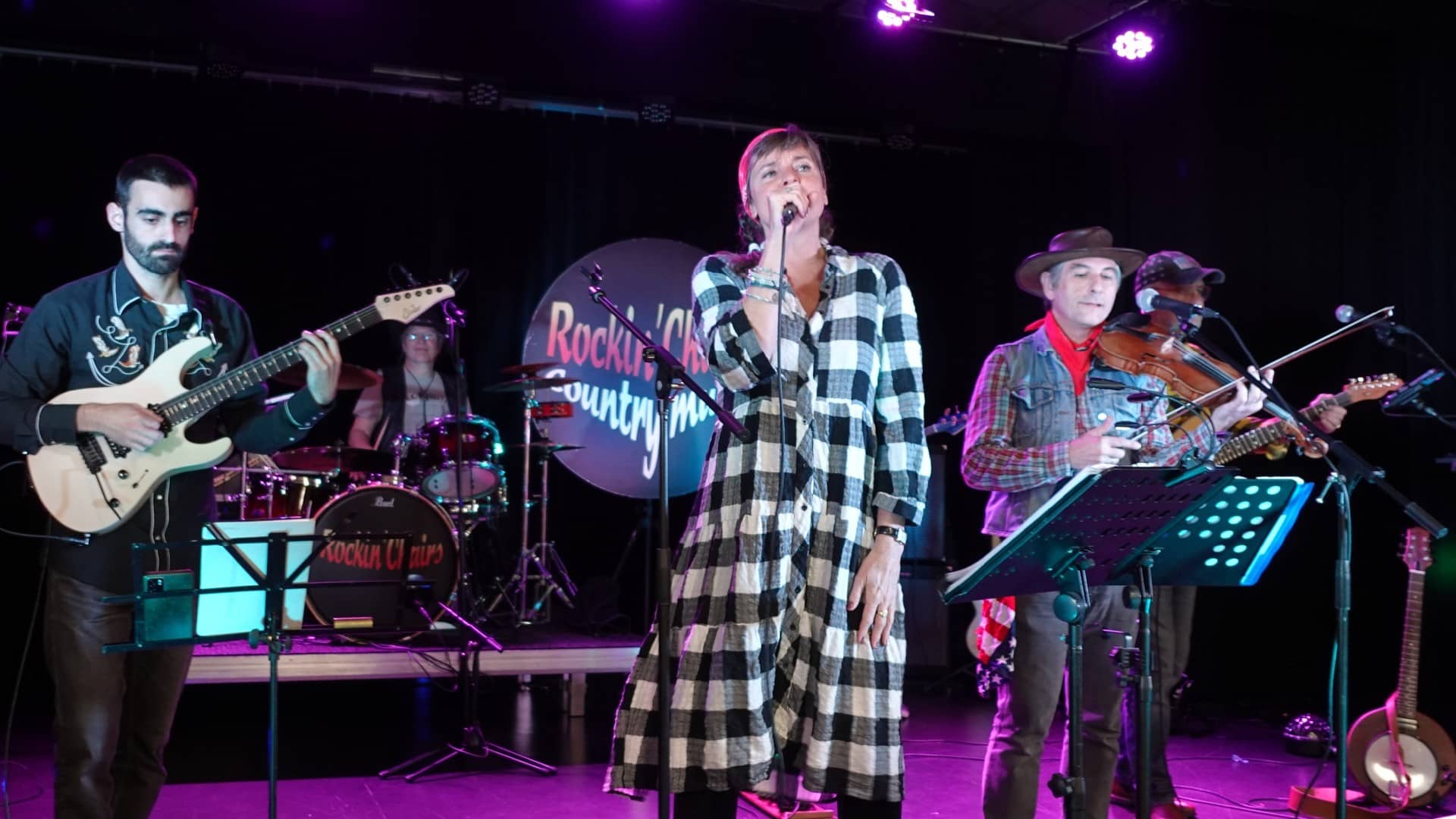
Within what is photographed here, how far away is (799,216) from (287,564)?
1676mm

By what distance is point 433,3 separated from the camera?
7.03 m

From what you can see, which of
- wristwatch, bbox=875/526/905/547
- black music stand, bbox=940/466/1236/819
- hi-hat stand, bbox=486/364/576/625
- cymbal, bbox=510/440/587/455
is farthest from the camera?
cymbal, bbox=510/440/587/455

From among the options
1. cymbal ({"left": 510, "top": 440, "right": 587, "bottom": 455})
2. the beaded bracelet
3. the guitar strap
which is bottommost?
the guitar strap

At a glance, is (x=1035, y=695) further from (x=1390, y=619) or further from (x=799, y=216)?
(x=1390, y=619)

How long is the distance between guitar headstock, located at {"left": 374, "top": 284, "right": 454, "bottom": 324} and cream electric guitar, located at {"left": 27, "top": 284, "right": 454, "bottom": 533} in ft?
0.29

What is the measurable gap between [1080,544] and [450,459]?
181 inches

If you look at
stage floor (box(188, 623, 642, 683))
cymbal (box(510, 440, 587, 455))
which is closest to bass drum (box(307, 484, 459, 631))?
stage floor (box(188, 623, 642, 683))

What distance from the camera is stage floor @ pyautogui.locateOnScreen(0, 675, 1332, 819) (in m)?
4.83

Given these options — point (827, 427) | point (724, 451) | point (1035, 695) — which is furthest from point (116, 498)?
point (1035, 695)

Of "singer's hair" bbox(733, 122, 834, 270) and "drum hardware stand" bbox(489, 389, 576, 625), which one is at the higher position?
"singer's hair" bbox(733, 122, 834, 270)

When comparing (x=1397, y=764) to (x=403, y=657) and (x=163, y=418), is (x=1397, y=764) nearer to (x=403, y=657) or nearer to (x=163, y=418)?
(x=403, y=657)

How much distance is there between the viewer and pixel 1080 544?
2779 millimetres

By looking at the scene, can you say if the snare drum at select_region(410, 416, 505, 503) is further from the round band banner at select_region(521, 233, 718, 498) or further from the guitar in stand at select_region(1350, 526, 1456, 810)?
the guitar in stand at select_region(1350, 526, 1456, 810)

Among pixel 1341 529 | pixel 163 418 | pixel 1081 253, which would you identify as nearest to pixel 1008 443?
pixel 1081 253
